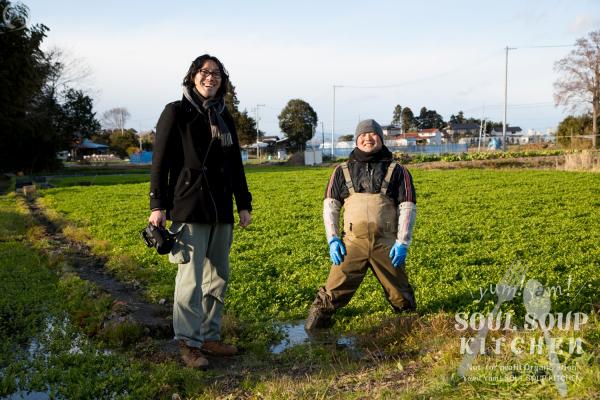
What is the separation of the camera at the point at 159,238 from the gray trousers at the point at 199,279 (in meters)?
0.09

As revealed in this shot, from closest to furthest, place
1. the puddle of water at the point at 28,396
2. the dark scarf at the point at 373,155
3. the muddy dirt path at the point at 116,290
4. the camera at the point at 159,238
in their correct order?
the puddle of water at the point at 28,396 → the camera at the point at 159,238 → the dark scarf at the point at 373,155 → the muddy dirt path at the point at 116,290

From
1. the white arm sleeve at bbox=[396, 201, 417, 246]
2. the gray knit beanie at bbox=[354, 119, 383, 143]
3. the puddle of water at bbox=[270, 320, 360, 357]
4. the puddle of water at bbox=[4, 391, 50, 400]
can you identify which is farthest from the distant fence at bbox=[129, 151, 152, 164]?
the puddle of water at bbox=[4, 391, 50, 400]

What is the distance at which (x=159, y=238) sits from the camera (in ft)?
12.9

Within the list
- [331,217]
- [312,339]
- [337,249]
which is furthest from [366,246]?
[312,339]

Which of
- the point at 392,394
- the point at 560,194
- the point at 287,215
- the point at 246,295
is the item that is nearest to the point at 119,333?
the point at 246,295

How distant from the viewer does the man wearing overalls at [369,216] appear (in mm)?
4750

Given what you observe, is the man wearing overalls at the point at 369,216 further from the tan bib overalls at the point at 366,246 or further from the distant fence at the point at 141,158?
Answer: the distant fence at the point at 141,158

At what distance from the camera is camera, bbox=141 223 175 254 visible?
12.9 feet

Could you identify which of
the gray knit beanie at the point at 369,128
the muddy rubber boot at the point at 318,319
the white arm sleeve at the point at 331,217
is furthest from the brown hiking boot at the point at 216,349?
the gray knit beanie at the point at 369,128

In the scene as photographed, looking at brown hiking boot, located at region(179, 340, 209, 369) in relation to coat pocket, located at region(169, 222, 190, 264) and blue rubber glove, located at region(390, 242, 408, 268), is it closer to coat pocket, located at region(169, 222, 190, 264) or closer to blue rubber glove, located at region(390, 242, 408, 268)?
coat pocket, located at region(169, 222, 190, 264)

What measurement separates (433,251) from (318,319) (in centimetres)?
336

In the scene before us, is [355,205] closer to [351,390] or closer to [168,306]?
[351,390]

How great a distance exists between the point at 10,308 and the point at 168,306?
1.58 metres

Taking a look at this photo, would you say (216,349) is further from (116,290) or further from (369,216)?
(116,290)
